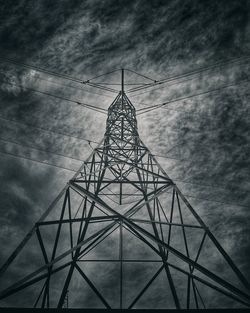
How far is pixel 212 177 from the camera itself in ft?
61.8

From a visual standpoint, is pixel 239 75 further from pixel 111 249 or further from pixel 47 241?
pixel 47 241

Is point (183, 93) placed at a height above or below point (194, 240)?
above

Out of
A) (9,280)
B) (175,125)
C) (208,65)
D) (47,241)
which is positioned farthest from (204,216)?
(9,280)

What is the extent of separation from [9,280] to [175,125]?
22237mm

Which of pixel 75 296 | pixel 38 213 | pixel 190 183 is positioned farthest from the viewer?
pixel 75 296

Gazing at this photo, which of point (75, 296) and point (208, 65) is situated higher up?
point (208, 65)

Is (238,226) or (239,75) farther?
(238,226)

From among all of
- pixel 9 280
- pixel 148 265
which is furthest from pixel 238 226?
pixel 9 280

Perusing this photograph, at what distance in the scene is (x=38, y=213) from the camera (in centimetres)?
2205

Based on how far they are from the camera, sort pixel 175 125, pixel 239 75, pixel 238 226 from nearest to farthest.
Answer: pixel 239 75, pixel 175 125, pixel 238 226

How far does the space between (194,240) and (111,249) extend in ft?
24.3

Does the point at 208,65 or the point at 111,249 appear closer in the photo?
the point at 208,65

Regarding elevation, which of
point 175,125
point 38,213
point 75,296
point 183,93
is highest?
point 183,93

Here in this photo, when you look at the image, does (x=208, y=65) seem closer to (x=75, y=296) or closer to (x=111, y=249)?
(x=111, y=249)
